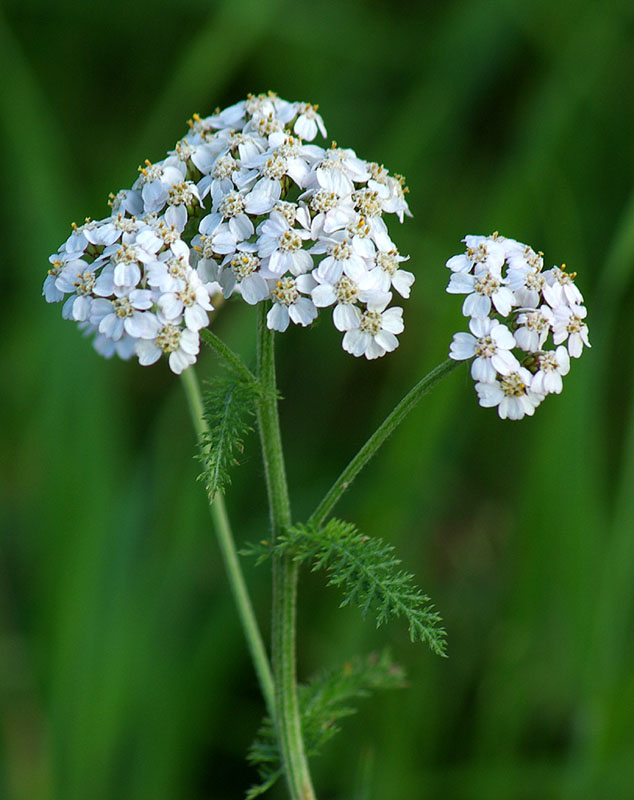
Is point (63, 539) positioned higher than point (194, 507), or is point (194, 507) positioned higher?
point (194, 507)

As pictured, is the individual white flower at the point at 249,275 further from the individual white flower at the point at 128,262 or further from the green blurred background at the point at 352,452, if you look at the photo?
the green blurred background at the point at 352,452

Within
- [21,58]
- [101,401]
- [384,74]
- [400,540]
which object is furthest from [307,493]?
[21,58]

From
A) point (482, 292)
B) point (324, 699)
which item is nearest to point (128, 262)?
point (482, 292)

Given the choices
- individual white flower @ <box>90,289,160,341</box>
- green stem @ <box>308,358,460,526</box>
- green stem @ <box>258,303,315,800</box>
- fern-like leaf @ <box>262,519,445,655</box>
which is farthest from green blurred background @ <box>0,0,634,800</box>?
individual white flower @ <box>90,289,160,341</box>

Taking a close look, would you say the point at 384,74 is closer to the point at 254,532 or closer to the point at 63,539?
the point at 254,532

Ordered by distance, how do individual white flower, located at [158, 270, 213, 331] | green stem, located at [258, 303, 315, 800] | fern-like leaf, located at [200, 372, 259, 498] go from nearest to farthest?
fern-like leaf, located at [200, 372, 259, 498]
individual white flower, located at [158, 270, 213, 331]
green stem, located at [258, 303, 315, 800]

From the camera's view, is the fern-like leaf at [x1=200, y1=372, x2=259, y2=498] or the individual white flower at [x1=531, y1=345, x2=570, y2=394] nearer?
the fern-like leaf at [x1=200, y1=372, x2=259, y2=498]

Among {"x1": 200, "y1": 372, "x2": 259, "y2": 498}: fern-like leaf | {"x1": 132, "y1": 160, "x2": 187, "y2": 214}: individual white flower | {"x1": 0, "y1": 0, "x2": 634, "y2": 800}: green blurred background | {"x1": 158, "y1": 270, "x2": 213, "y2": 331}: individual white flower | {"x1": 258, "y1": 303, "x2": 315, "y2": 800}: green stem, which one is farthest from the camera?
{"x1": 0, "y1": 0, "x2": 634, "y2": 800}: green blurred background

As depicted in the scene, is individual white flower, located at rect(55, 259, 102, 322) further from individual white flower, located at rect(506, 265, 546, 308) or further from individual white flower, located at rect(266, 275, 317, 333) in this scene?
individual white flower, located at rect(506, 265, 546, 308)
